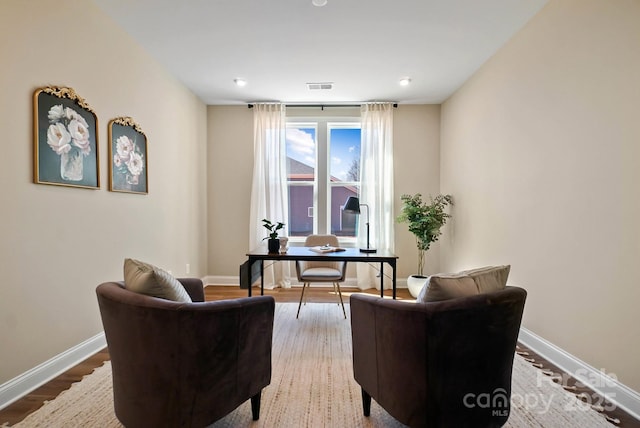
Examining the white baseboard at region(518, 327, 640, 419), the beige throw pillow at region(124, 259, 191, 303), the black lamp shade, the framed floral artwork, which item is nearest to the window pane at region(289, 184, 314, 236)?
the black lamp shade

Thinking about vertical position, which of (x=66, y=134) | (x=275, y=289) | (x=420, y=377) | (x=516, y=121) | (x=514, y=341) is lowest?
(x=275, y=289)

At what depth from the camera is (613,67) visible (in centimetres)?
179

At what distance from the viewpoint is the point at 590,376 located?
1936 mm

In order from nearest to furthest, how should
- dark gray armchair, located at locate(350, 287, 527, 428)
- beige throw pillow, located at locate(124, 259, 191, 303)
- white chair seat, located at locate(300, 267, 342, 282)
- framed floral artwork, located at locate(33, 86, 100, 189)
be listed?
dark gray armchair, located at locate(350, 287, 527, 428) → beige throw pillow, located at locate(124, 259, 191, 303) → framed floral artwork, located at locate(33, 86, 100, 189) → white chair seat, located at locate(300, 267, 342, 282)

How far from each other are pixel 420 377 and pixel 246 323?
81 centimetres

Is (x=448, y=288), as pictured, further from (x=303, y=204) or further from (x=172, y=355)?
(x=303, y=204)

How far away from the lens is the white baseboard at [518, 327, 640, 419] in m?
1.70

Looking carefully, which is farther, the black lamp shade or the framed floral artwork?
the black lamp shade

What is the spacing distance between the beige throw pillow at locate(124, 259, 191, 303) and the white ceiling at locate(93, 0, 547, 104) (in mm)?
2042

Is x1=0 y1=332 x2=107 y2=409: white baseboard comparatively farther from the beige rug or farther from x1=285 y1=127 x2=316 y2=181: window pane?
x1=285 y1=127 x2=316 y2=181: window pane

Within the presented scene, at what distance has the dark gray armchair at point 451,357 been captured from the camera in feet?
4.15

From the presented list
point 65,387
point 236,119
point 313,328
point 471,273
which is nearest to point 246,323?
point 471,273

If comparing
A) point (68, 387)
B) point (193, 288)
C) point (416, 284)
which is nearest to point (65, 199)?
point (193, 288)

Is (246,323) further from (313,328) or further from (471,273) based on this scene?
(313,328)
